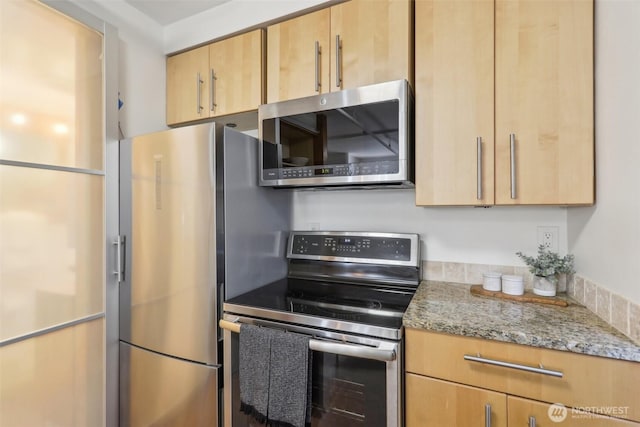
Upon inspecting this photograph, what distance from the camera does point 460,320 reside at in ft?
3.32

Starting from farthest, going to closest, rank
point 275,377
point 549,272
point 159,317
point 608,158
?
point 159,317, point 549,272, point 275,377, point 608,158

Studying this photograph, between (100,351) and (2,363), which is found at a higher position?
(2,363)

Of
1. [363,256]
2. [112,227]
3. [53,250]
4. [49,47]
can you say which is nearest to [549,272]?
[363,256]

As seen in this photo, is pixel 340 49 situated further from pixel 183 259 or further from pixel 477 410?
pixel 477 410

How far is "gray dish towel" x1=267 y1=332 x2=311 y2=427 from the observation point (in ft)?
3.59

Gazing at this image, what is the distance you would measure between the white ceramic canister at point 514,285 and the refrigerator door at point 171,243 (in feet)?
4.21

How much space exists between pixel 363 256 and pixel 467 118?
84 centimetres

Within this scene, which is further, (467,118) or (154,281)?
Answer: (154,281)

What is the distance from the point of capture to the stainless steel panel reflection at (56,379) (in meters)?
1.29

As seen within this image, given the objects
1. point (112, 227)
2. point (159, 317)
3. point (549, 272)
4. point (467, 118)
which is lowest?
point (159, 317)

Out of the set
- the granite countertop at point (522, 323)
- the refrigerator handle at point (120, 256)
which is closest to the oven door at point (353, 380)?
the granite countertop at point (522, 323)

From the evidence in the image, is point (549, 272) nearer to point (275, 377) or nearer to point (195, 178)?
Answer: point (275, 377)

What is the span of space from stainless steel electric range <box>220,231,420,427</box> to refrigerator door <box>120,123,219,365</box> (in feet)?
0.59

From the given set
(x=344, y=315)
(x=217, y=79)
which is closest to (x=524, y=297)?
(x=344, y=315)
